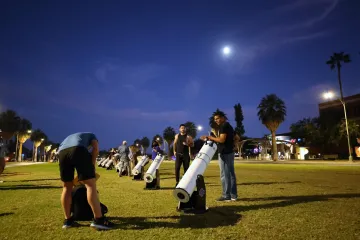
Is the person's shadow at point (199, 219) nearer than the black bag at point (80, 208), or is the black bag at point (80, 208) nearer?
the person's shadow at point (199, 219)

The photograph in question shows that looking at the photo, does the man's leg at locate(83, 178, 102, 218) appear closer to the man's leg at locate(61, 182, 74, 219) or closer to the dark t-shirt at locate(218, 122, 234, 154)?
the man's leg at locate(61, 182, 74, 219)

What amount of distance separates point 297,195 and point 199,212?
13.0ft

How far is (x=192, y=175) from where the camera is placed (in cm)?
590

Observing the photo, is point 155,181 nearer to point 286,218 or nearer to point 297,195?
point 297,195

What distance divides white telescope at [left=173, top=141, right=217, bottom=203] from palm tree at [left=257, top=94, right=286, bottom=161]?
53382 millimetres

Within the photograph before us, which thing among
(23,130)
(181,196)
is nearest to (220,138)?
(181,196)

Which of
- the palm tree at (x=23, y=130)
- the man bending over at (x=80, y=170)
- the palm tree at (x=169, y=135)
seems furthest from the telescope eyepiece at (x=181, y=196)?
the palm tree at (x=169, y=135)

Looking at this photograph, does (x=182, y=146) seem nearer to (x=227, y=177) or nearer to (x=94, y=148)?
(x=227, y=177)

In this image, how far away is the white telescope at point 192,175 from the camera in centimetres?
560

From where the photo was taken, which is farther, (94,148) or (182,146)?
(182,146)

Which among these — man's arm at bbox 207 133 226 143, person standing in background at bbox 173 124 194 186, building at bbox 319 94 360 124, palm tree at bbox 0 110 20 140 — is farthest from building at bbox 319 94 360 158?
palm tree at bbox 0 110 20 140

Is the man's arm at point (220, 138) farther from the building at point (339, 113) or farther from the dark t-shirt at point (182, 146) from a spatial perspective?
the building at point (339, 113)

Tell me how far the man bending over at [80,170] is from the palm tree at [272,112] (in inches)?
2190

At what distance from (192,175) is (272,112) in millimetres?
55813
